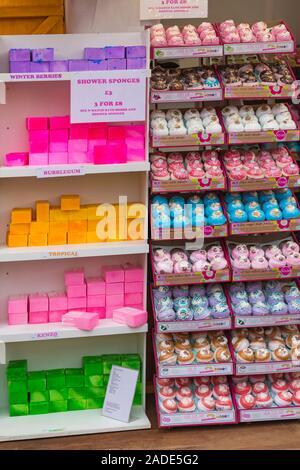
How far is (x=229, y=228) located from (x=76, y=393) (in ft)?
4.22

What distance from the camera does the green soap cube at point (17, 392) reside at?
4.01m

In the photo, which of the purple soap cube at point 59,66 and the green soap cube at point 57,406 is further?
the green soap cube at point 57,406

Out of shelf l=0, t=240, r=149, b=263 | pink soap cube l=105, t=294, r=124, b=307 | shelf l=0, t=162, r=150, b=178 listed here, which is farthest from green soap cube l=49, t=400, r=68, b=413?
shelf l=0, t=162, r=150, b=178

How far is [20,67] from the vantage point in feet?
11.9

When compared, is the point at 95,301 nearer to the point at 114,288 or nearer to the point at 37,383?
the point at 114,288

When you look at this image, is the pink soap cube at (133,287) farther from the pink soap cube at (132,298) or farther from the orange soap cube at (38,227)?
the orange soap cube at (38,227)

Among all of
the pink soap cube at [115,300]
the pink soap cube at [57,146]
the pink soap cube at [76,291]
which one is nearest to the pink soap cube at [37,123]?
the pink soap cube at [57,146]

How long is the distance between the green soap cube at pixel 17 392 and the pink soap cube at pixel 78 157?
127cm

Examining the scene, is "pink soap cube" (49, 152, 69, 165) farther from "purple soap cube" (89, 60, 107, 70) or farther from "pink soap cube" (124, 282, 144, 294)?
"pink soap cube" (124, 282, 144, 294)

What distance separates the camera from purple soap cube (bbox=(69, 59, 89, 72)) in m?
3.67

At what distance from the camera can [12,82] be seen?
3.80 metres

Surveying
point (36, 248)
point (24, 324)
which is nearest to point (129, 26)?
point (36, 248)

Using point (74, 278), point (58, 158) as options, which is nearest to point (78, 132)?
point (58, 158)

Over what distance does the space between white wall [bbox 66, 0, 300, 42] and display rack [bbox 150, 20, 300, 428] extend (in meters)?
0.44
